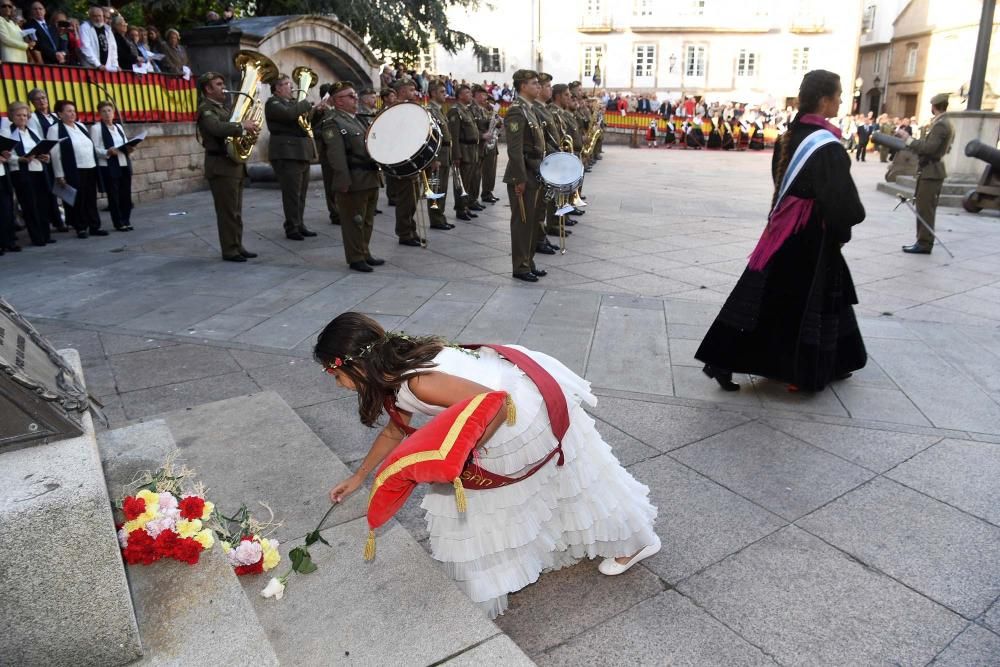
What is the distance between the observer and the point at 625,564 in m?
2.92

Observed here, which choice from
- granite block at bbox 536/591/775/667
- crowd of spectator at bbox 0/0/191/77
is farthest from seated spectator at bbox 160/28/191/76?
granite block at bbox 536/591/775/667

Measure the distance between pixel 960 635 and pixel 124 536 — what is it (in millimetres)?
2927

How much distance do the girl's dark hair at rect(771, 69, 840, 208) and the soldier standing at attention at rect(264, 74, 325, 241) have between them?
688 cm

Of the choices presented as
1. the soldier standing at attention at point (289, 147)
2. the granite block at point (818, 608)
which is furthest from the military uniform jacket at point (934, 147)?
the granite block at point (818, 608)

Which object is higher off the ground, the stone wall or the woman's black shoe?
the stone wall

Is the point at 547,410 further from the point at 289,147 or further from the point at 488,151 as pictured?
the point at 488,151

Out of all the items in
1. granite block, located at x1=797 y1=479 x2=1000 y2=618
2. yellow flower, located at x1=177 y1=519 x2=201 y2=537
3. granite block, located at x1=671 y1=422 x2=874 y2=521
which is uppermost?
yellow flower, located at x1=177 y1=519 x2=201 y2=537

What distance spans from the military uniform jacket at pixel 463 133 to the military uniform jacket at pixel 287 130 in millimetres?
2564

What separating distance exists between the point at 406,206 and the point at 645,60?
4011cm

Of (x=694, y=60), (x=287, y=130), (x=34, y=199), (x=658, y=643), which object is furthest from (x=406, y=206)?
(x=694, y=60)

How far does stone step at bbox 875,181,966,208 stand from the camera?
1377 centimetres

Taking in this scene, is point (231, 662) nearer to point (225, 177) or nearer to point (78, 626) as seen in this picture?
point (78, 626)

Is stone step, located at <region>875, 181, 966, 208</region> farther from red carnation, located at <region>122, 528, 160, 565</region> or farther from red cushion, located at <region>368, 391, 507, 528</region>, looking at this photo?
red carnation, located at <region>122, 528, 160, 565</region>

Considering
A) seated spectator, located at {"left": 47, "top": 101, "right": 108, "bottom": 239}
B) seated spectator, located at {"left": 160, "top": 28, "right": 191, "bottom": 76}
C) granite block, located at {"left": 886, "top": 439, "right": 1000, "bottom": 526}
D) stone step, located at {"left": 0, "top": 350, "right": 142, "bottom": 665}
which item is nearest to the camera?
stone step, located at {"left": 0, "top": 350, "right": 142, "bottom": 665}
